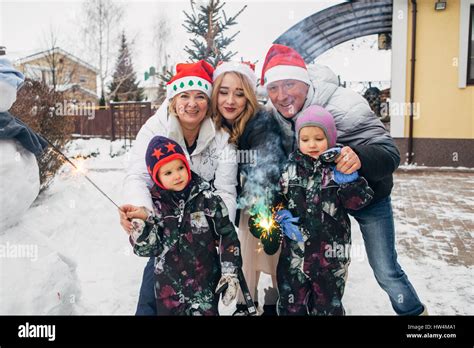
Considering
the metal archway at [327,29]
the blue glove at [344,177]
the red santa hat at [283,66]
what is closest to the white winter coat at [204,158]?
the red santa hat at [283,66]

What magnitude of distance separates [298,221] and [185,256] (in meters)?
0.50

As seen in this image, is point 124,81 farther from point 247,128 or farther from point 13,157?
point 247,128

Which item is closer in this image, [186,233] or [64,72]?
[186,233]

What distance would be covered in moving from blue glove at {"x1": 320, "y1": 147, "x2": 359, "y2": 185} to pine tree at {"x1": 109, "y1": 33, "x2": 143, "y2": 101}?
109 centimetres

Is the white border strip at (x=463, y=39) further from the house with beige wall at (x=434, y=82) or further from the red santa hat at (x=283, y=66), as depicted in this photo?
the red santa hat at (x=283, y=66)

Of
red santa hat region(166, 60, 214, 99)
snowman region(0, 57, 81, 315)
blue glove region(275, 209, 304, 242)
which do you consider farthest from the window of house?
snowman region(0, 57, 81, 315)

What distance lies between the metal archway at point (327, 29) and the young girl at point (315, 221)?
46 cm

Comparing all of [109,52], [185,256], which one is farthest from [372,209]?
[109,52]

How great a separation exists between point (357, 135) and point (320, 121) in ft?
0.74

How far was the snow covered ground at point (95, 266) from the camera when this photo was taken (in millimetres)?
2037

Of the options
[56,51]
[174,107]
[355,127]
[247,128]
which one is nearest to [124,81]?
[56,51]

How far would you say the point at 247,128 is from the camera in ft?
6.30

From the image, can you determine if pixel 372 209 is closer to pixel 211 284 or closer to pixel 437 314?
pixel 437 314

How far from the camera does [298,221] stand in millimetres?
1843
